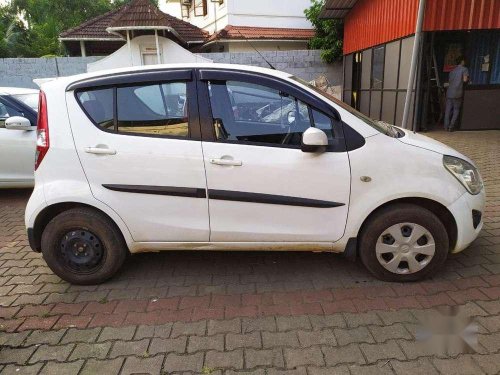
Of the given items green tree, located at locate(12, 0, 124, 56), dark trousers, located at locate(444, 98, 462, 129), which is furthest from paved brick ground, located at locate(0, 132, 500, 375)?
green tree, located at locate(12, 0, 124, 56)

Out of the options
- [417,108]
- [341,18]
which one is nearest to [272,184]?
[417,108]

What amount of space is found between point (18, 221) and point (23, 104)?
1.85 meters

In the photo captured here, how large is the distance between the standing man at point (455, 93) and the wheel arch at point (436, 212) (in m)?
7.42

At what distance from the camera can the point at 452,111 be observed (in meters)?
9.58

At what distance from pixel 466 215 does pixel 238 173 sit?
1792mm

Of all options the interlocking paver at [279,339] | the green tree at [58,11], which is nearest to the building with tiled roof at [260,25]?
the interlocking paver at [279,339]

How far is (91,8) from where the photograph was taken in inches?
1304

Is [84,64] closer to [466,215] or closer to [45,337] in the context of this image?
[45,337]

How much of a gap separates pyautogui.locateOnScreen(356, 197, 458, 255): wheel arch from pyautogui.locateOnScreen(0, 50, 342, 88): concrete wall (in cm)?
1106

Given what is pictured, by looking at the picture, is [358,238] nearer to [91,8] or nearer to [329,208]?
[329,208]

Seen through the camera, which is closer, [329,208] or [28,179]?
[329,208]

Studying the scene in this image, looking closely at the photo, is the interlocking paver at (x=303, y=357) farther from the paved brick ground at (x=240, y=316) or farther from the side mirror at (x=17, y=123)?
the side mirror at (x=17, y=123)

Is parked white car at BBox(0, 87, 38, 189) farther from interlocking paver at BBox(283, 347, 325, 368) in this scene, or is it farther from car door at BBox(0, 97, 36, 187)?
interlocking paver at BBox(283, 347, 325, 368)

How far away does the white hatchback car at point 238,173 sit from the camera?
288cm
